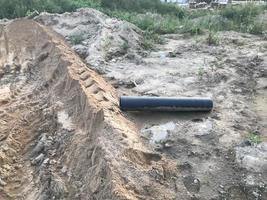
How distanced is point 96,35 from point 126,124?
4.11m

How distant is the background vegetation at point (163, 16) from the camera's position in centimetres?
1181

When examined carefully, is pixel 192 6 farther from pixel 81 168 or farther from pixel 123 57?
pixel 81 168

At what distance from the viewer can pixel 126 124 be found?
20.3 feet

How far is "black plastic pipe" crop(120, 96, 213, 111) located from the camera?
658cm

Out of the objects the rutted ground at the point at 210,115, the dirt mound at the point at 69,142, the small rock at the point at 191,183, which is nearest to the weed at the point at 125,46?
the rutted ground at the point at 210,115

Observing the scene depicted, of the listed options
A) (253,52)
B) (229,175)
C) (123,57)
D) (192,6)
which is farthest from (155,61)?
(192,6)

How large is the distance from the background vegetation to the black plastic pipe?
373 cm

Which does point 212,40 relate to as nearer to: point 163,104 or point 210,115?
point 210,115

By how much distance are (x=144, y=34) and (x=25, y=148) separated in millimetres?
5196

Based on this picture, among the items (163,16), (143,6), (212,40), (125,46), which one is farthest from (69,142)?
(143,6)

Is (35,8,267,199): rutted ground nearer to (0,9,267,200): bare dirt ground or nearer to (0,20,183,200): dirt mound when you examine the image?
(0,9,267,200): bare dirt ground

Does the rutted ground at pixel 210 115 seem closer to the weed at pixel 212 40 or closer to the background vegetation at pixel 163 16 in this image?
the weed at pixel 212 40

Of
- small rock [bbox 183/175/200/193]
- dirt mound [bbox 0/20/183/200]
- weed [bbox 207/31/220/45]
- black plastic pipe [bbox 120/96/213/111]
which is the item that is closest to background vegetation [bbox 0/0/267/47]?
weed [bbox 207/31/220/45]

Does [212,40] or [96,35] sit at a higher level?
[96,35]
